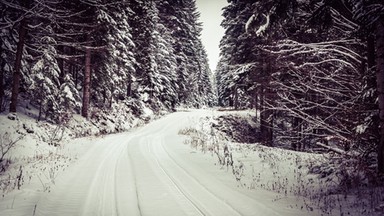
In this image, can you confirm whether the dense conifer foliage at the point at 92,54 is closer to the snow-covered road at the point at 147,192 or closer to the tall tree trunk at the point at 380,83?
the snow-covered road at the point at 147,192

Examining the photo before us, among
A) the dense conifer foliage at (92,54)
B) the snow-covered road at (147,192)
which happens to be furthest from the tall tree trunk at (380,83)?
the dense conifer foliage at (92,54)

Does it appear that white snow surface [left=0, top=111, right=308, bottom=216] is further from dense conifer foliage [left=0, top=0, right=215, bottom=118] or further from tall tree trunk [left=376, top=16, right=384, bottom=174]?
dense conifer foliage [left=0, top=0, right=215, bottom=118]

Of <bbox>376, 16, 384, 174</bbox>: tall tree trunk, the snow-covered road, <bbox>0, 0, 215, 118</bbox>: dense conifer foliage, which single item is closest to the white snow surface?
the snow-covered road

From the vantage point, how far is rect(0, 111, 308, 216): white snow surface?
5.43 m

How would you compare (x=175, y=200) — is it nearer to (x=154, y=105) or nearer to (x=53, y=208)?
(x=53, y=208)

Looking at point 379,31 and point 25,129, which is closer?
point 379,31

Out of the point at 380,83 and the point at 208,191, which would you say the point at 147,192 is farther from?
the point at 380,83

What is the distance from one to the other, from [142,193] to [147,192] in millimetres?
150

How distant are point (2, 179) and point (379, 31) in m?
10.7

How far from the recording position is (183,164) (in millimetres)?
10133

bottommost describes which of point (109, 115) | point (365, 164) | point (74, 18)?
point (365, 164)

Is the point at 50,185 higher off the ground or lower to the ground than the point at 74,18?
lower

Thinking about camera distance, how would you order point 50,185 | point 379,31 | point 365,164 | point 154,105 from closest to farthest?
point 379,31, point 365,164, point 50,185, point 154,105

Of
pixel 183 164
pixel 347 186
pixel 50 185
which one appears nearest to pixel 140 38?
pixel 183 164
